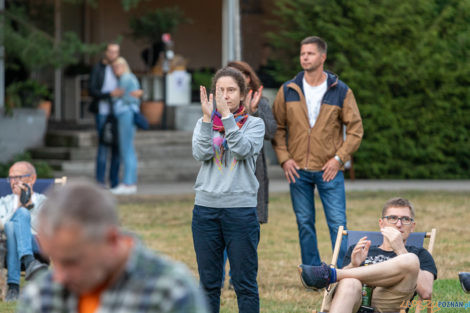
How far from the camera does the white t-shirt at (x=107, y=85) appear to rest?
1232 cm

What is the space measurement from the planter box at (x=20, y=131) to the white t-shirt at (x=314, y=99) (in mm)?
8651

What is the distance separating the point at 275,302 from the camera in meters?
6.50

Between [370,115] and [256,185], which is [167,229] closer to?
[256,185]

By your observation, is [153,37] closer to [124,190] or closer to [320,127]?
[124,190]

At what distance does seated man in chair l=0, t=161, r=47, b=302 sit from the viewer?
6.47 m

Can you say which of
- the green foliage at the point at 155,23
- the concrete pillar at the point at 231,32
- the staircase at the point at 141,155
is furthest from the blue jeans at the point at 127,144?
the green foliage at the point at 155,23

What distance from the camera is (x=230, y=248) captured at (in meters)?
5.05

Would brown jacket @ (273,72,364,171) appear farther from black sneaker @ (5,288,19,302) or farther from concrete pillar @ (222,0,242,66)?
concrete pillar @ (222,0,242,66)

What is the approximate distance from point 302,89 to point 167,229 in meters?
3.67

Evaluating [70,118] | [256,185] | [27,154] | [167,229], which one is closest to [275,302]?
[256,185]

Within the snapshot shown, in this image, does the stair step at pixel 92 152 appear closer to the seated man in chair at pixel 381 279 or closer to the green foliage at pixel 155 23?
the green foliage at pixel 155 23

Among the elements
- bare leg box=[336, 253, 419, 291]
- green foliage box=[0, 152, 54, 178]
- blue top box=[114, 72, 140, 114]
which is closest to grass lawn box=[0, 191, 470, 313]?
bare leg box=[336, 253, 419, 291]

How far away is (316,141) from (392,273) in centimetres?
202

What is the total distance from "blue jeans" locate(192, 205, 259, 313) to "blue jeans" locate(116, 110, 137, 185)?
23.5 ft
